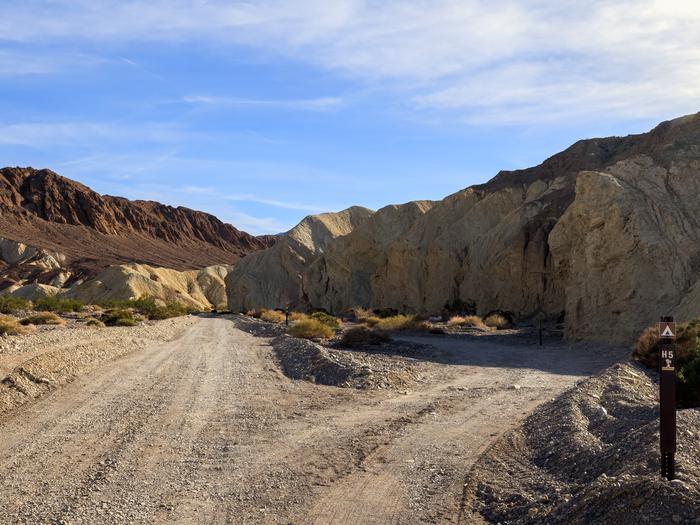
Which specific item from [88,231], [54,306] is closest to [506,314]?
[54,306]

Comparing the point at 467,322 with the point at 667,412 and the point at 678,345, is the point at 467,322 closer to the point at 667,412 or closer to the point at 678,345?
the point at 678,345

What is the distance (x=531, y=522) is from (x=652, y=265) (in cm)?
2282

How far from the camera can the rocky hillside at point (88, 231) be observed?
129500 mm

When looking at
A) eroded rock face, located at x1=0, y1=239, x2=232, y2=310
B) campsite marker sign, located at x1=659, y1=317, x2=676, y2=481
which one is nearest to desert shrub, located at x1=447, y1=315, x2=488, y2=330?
campsite marker sign, located at x1=659, y1=317, x2=676, y2=481

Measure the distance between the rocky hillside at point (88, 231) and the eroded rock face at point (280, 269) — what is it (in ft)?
130

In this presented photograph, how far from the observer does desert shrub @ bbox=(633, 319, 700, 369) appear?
1468 centimetres

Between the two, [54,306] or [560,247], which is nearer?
[560,247]

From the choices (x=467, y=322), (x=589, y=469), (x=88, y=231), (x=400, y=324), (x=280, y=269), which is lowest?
(x=467, y=322)

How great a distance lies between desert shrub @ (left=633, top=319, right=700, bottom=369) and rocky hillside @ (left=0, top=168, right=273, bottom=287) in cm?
11105

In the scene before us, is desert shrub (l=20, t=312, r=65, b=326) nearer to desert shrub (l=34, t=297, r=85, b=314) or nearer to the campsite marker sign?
desert shrub (l=34, t=297, r=85, b=314)

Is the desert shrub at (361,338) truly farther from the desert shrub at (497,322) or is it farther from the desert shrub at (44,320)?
the desert shrub at (44,320)

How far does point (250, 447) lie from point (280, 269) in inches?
3169

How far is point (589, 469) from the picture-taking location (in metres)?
7.88

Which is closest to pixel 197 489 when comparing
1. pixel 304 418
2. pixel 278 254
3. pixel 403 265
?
pixel 304 418
